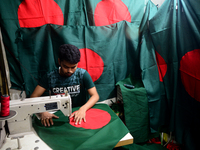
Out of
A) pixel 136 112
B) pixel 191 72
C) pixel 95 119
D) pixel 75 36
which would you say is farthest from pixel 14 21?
pixel 191 72

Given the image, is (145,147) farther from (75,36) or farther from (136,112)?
(75,36)

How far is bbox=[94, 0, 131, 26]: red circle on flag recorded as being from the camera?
151 centimetres

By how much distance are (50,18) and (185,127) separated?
199 centimetres

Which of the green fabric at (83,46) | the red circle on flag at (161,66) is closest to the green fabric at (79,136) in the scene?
the green fabric at (83,46)

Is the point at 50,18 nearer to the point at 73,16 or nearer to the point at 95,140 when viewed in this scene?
the point at 73,16

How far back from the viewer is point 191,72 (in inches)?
53.6

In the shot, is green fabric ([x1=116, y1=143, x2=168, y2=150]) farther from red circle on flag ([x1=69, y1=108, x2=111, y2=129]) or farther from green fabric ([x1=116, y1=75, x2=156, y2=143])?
red circle on flag ([x1=69, y1=108, x2=111, y2=129])

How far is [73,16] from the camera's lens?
4.75ft

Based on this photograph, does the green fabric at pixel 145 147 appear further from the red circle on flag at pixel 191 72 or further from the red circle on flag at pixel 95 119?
the red circle on flag at pixel 191 72

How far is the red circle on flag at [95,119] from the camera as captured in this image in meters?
0.96

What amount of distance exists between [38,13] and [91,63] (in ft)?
2.53

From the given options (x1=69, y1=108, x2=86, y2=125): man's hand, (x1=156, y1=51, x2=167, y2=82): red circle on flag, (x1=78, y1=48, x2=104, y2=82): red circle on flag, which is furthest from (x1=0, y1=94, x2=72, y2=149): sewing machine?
(x1=156, y1=51, x2=167, y2=82): red circle on flag

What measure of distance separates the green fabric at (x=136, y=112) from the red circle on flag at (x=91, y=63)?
364 mm

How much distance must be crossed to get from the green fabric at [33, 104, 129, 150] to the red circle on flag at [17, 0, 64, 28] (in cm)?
99
